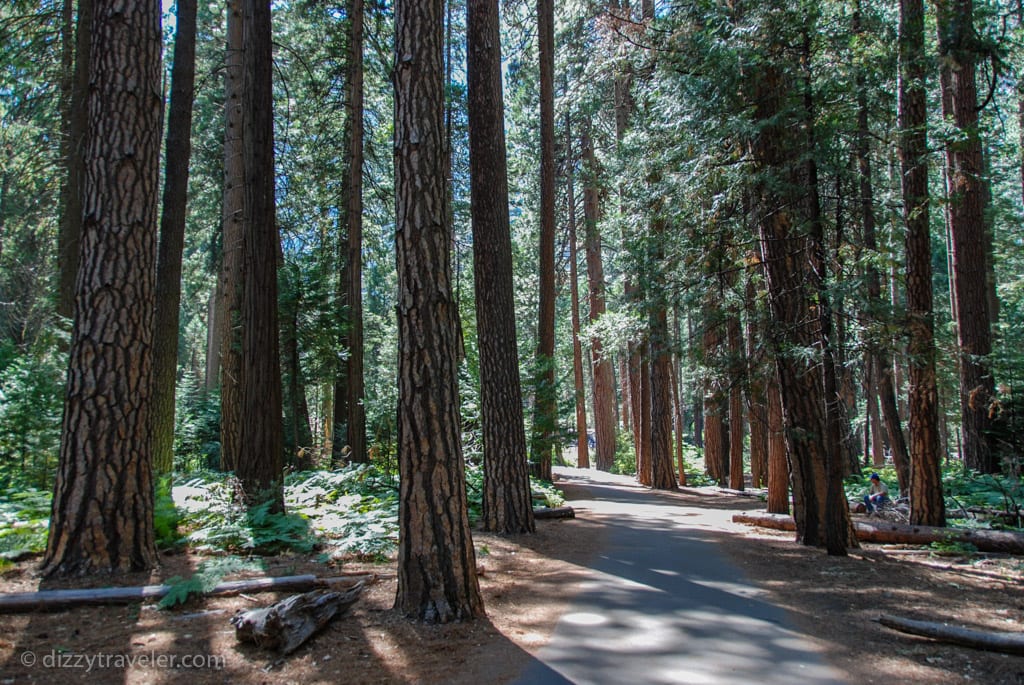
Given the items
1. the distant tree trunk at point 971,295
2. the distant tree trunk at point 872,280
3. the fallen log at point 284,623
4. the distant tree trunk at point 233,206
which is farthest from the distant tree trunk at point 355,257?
the distant tree trunk at point 971,295

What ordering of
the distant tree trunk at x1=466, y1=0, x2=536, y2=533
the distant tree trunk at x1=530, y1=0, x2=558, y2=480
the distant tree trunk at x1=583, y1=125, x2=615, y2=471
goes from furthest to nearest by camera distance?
the distant tree trunk at x1=583, y1=125, x2=615, y2=471, the distant tree trunk at x1=530, y1=0, x2=558, y2=480, the distant tree trunk at x1=466, y1=0, x2=536, y2=533

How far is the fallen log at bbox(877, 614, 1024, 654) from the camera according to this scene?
4883mm

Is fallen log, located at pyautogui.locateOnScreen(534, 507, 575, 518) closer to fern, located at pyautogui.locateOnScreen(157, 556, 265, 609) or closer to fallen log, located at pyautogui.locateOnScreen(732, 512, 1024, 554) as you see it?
fallen log, located at pyautogui.locateOnScreen(732, 512, 1024, 554)

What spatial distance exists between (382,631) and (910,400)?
9.34m

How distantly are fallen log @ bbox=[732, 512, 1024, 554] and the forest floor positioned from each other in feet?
4.76

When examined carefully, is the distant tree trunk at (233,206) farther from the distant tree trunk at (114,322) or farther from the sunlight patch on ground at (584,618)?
the sunlight patch on ground at (584,618)

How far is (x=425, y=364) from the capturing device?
5488 millimetres

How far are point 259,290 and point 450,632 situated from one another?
5.60 meters

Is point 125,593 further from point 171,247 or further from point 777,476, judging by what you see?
point 777,476

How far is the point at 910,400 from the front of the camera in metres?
10.5

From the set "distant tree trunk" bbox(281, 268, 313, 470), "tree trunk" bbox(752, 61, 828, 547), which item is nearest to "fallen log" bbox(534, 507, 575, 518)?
"tree trunk" bbox(752, 61, 828, 547)

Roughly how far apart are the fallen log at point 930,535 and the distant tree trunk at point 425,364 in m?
7.33

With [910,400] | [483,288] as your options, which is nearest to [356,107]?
[483,288]

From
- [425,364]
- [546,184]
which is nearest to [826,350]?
[425,364]
